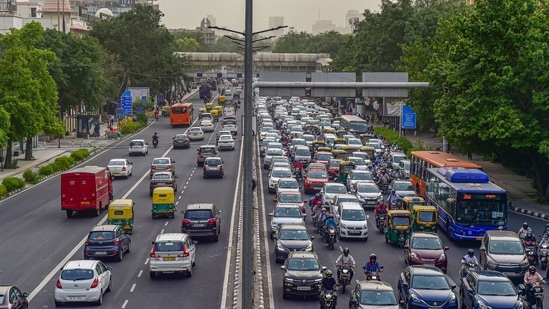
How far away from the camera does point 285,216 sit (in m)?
40.8

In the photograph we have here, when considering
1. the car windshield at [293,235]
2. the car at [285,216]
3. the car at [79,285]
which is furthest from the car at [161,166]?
the car at [79,285]

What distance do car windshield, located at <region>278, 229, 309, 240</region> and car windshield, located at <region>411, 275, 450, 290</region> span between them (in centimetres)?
846

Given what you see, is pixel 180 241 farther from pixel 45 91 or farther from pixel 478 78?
pixel 45 91

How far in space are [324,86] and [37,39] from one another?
24382mm

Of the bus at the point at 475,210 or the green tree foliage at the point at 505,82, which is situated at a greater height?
the green tree foliage at the point at 505,82

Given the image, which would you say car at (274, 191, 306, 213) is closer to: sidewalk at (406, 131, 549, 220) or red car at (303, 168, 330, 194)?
red car at (303, 168, 330, 194)

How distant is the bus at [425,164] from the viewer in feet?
159

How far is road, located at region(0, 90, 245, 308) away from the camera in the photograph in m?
29.9

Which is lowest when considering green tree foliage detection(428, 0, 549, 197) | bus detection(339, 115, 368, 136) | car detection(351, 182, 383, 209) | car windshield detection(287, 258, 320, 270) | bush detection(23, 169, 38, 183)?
bush detection(23, 169, 38, 183)

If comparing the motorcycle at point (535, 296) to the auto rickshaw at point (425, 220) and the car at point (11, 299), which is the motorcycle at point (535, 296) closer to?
the auto rickshaw at point (425, 220)

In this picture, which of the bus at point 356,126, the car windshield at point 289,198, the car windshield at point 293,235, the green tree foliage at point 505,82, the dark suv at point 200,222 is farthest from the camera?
the bus at point 356,126

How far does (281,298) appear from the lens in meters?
29.3

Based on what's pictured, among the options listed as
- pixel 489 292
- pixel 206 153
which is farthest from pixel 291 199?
pixel 206 153

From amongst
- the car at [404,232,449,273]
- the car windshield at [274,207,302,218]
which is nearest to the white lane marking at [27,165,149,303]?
the car windshield at [274,207,302,218]
